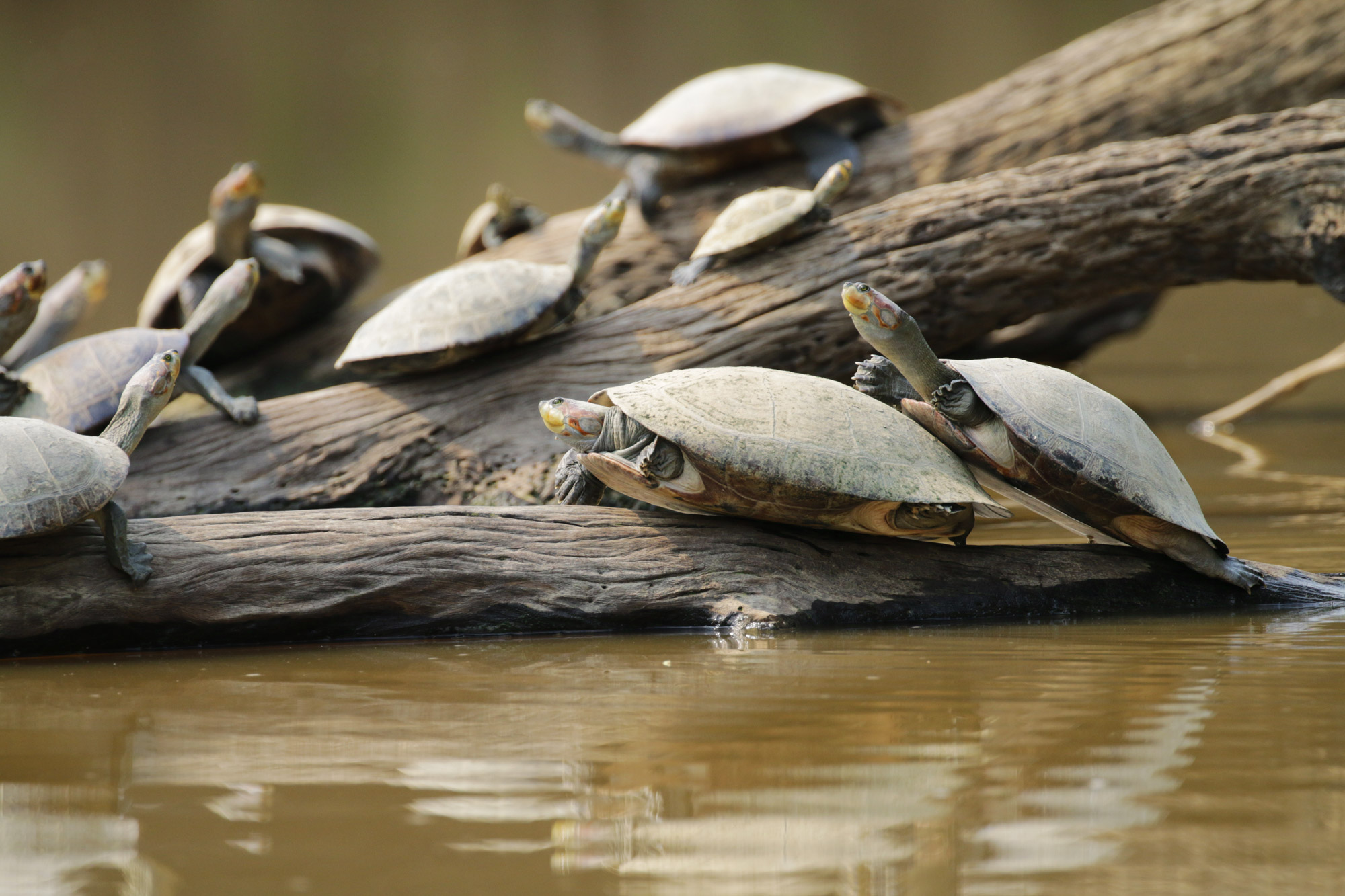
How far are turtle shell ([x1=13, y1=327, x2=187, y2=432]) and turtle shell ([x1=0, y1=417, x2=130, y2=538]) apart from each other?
1.30 meters

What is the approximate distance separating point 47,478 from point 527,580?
127 centimetres

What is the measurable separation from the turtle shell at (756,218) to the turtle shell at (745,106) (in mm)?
1087

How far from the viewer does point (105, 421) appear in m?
4.28

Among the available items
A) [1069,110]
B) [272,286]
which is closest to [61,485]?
[272,286]

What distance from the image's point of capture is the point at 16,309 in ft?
14.3

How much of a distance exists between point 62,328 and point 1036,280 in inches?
181

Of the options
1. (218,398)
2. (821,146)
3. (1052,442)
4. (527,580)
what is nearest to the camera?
(1052,442)

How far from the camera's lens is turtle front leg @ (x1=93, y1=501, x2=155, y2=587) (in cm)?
293

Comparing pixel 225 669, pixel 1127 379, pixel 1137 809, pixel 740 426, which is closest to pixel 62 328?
pixel 225 669

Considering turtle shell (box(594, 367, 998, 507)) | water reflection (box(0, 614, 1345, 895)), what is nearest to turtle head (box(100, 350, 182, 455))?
water reflection (box(0, 614, 1345, 895))

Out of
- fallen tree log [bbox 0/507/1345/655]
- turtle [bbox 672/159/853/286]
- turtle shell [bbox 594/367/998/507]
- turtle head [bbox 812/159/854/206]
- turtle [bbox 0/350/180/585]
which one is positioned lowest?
fallen tree log [bbox 0/507/1345/655]

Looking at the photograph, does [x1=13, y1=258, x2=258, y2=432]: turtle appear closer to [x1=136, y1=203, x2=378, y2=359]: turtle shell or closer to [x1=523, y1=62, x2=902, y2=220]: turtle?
[x1=136, y1=203, x2=378, y2=359]: turtle shell

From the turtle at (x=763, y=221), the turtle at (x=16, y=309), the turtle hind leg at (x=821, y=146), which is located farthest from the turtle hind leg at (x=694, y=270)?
the turtle at (x=16, y=309)

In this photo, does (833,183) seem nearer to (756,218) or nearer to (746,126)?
(756,218)
